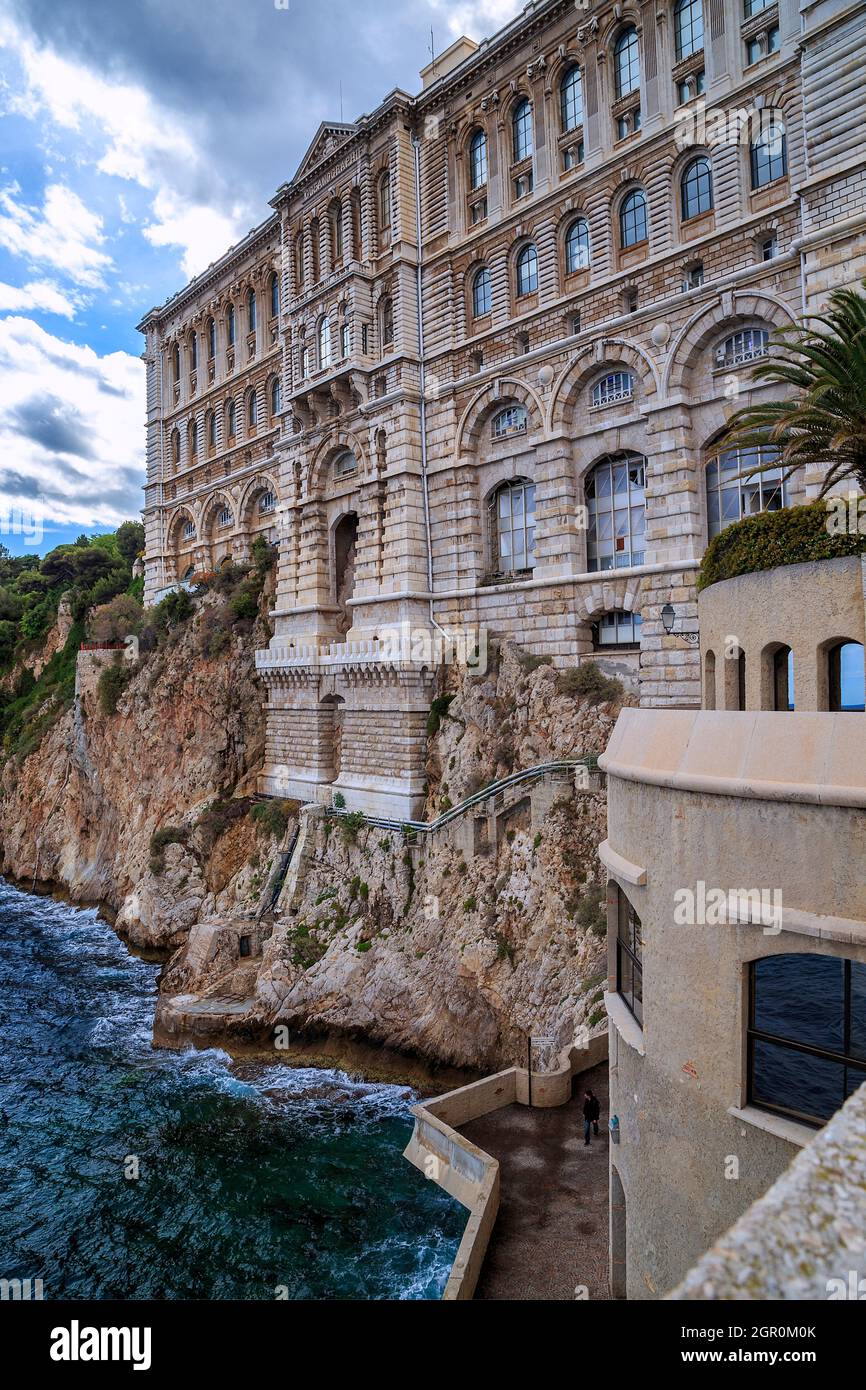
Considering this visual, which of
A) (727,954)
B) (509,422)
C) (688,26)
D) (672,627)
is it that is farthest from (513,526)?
(727,954)

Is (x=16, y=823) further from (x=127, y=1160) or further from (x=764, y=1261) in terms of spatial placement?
(x=764, y=1261)

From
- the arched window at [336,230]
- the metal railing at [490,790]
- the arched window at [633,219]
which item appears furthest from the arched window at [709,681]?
the arched window at [336,230]

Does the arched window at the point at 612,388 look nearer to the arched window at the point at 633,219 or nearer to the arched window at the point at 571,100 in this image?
the arched window at the point at 633,219

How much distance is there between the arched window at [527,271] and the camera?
27.9 meters

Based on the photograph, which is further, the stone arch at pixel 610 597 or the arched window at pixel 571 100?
the arched window at pixel 571 100

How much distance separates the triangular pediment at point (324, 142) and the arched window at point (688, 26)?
45.7 feet

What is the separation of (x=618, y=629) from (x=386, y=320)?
53.6 feet

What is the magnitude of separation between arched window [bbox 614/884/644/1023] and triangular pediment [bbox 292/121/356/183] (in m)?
34.0

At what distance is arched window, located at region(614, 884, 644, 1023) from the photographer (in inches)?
384

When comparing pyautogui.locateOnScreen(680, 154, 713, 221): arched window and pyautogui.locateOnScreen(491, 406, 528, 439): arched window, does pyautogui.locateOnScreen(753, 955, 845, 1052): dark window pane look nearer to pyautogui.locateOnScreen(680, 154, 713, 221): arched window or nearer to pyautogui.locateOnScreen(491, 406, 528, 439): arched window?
pyautogui.locateOnScreen(680, 154, 713, 221): arched window

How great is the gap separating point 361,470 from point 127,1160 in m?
24.3

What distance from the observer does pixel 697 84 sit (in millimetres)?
23203

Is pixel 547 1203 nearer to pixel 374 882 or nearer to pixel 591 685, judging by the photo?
pixel 374 882

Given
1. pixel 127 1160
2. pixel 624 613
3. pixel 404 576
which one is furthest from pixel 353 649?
pixel 127 1160
